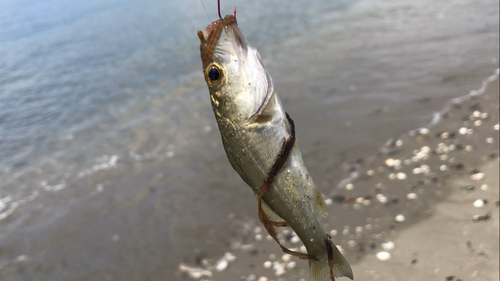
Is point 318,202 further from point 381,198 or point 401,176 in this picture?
point 401,176

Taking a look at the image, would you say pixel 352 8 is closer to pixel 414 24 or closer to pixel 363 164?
pixel 414 24

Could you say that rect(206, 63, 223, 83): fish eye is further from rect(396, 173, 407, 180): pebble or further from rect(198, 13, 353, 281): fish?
rect(396, 173, 407, 180): pebble

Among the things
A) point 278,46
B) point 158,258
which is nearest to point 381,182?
point 158,258

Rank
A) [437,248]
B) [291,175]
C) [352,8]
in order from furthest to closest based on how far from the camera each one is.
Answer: [352,8]
[437,248]
[291,175]

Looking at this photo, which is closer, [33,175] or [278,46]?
[33,175]

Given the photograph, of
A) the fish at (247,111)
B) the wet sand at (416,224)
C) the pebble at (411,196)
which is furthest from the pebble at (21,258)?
the pebble at (411,196)

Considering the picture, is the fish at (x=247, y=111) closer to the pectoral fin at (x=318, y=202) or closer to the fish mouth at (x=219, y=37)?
→ the fish mouth at (x=219, y=37)
